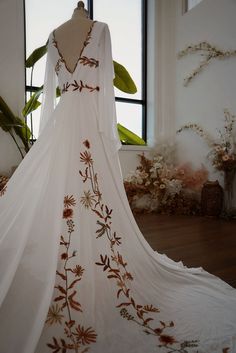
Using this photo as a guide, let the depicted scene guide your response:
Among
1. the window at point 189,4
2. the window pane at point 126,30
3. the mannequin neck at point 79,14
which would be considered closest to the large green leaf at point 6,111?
the window pane at point 126,30

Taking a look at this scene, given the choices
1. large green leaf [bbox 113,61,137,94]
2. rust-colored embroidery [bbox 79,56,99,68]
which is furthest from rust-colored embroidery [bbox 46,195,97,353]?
large green leaf [bbox 113,61,137,94]

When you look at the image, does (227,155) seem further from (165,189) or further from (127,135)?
(127,135)

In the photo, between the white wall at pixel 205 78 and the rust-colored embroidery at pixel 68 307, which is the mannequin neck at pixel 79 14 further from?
the white wall at pixel 205 78

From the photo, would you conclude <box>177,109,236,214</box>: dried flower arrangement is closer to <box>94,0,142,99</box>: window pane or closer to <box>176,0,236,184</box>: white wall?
<box>176,0,236,184</box>: white wall

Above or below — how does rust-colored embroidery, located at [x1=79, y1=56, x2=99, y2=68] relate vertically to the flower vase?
above

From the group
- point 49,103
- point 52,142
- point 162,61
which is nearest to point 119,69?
point 49,103

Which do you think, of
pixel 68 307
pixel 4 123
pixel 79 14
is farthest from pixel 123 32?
pixel 68 307

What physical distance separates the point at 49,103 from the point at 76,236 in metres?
0.69

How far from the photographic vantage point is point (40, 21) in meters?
3.73

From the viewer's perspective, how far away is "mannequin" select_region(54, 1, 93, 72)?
3.85 ft

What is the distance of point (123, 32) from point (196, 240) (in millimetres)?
3823

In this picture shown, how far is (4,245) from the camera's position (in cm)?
87

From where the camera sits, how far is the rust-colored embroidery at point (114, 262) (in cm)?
96

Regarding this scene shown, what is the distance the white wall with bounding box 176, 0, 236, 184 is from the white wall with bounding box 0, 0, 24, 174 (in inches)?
96.1
